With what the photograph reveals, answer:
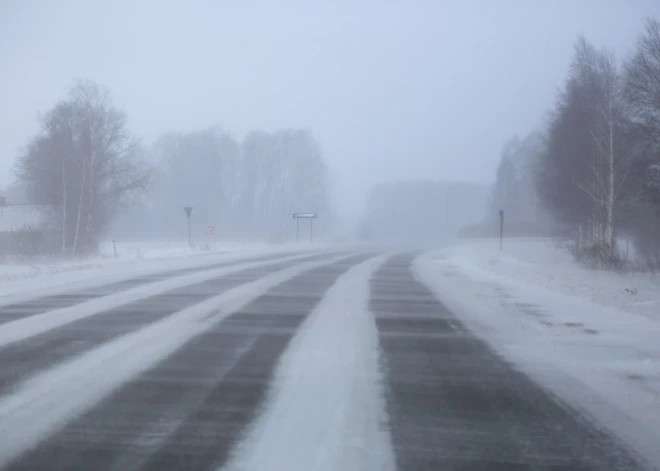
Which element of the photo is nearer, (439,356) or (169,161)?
→ (439,356)

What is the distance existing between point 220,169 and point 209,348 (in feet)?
276

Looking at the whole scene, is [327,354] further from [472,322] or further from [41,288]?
[41,288]

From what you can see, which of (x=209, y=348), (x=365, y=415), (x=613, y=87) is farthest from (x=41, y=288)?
(x=613, y=87)

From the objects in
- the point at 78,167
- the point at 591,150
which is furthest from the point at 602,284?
the point at 78,167

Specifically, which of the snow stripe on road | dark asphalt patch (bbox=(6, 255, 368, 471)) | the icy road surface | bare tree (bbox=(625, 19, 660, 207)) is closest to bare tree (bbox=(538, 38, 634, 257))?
bare tree (bbox=(625, 19, 660, 207))

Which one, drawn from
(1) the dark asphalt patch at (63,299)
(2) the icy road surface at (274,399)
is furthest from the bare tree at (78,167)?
(2) the icy road surface at (274,399)

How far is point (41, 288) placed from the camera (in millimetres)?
19000

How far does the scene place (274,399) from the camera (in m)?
7.05

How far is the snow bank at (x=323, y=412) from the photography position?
17.4 ft

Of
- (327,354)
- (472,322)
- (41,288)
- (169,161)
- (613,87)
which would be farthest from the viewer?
(169,161)

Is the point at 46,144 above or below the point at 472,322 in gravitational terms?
above

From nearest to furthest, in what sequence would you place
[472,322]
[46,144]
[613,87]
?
1. [472,322]
2. [613,87]
3. [46,144]

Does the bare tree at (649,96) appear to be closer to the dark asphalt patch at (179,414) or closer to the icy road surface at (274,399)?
the icy road surface at (274,399)

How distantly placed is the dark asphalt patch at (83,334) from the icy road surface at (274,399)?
4 cm
